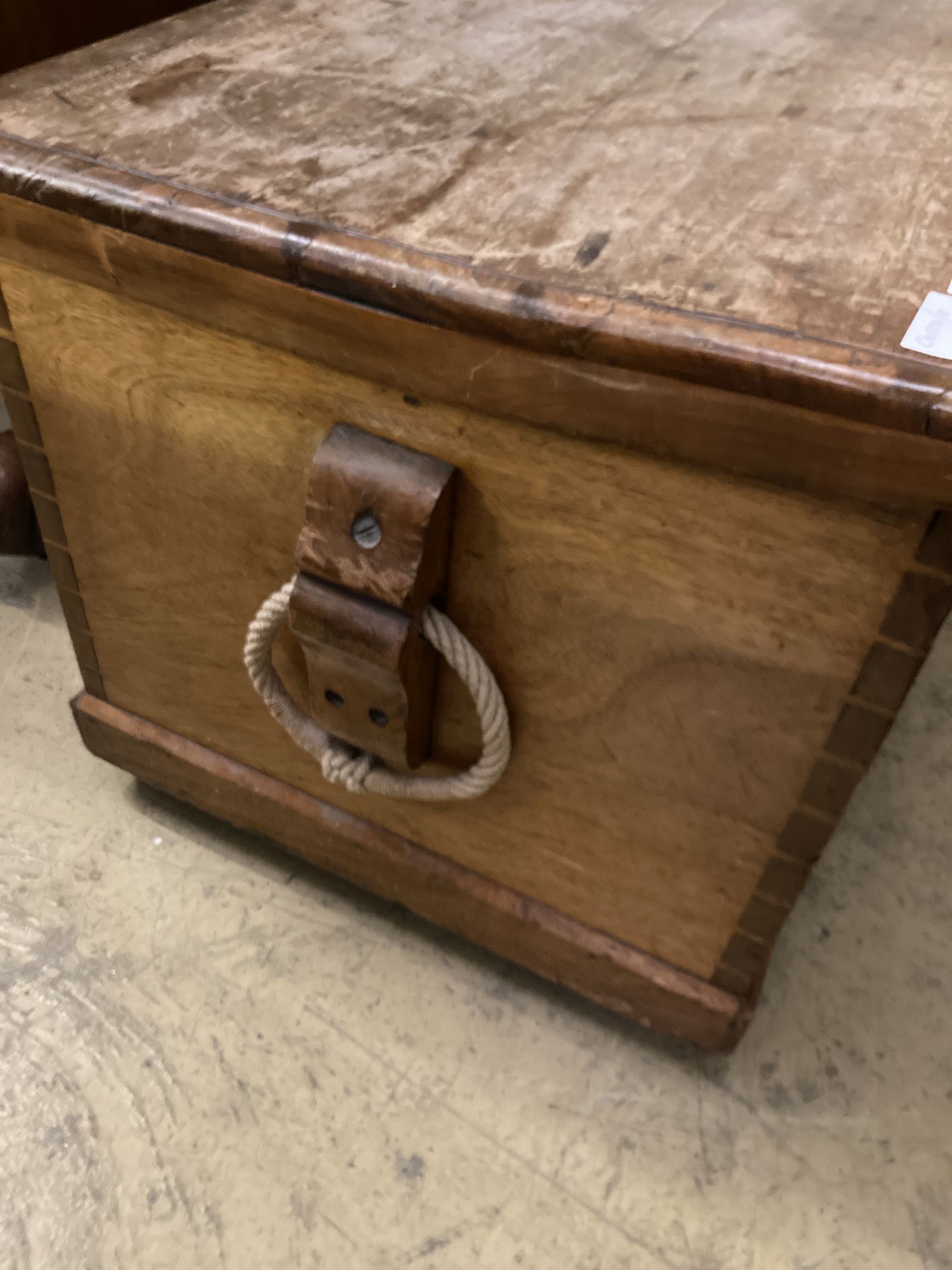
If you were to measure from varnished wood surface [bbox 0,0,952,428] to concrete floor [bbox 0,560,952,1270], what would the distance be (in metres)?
0.65

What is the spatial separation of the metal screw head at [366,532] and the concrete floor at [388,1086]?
494 mm

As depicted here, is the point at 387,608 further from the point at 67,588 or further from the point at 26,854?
the point at 26,854

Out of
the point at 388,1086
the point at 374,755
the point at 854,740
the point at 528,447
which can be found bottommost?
the point at 388,1086

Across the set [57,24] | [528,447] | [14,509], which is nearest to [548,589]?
[528,447]

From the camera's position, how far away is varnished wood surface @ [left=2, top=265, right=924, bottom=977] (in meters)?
0.60

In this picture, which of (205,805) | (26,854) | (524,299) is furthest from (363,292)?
(26,854)

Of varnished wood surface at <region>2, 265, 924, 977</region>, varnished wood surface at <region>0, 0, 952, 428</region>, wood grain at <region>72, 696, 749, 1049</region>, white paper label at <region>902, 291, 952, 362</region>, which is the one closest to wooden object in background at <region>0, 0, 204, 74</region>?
varnished wood surface at <region>0, 0, 952, 428</region>

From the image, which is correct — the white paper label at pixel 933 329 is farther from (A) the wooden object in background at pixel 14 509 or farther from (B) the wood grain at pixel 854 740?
(A) the wooden object in background at pixel 14 509

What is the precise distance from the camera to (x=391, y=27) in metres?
0.87

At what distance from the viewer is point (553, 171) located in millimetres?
675

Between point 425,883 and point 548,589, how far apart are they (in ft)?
1.22

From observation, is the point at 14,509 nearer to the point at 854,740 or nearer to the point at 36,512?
the point at 36,512

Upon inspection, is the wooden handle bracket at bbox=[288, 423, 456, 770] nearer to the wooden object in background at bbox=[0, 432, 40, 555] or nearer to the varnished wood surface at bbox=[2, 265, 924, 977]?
the varnished wood surface at bbox=[2, 265, 924, 977]

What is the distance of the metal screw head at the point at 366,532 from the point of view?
64cm
